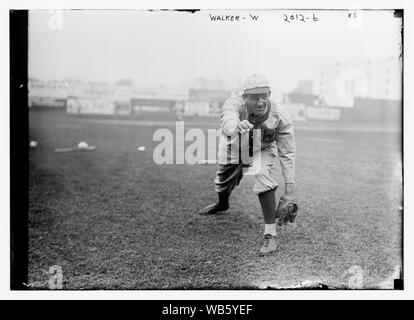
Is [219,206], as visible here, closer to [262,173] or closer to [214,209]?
[214,209]

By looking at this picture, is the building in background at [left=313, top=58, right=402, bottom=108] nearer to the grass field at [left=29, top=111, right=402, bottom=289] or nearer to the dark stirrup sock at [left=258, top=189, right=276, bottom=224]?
the grass field at [left=29, top=111, right=402, bottom=289]

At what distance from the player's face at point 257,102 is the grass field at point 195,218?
0.87ft

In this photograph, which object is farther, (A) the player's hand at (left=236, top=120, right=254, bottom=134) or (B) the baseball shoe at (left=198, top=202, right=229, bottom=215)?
(B) the baseball shoe at (left=198, top=202, right=229, bottom=215)

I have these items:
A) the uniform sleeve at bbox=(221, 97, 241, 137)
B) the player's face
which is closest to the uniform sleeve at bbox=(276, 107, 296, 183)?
the player's face

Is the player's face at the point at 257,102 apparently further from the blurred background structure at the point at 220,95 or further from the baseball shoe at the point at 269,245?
the baseball shoe at the point at 269,245

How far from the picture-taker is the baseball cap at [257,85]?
3.41 meters

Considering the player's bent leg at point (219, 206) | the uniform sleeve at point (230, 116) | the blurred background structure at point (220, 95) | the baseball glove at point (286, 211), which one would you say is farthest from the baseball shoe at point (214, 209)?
the blurred background structure at point (220, 95)

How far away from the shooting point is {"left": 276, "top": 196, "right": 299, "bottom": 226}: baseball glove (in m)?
3.45

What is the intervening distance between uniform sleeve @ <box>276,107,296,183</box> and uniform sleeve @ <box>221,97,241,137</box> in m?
0.27
